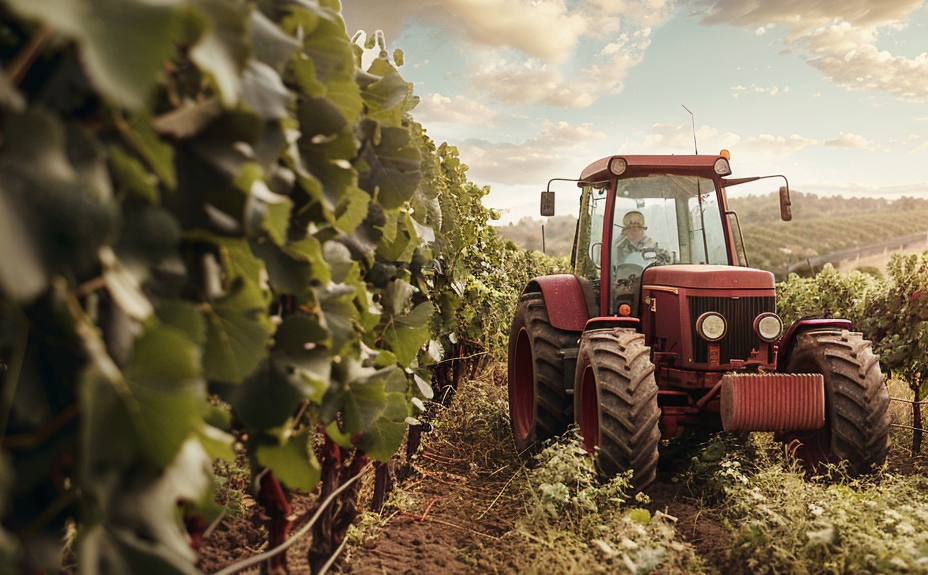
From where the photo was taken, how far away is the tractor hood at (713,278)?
5047 mm

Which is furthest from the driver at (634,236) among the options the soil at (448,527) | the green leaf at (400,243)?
the green leaf at (400,243)

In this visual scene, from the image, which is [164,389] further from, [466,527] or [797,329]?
[797,329]

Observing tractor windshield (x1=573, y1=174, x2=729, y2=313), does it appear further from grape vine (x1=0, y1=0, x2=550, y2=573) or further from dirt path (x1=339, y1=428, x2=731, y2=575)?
grape vine (x1=0, y1=0, x2=550, y2=573)

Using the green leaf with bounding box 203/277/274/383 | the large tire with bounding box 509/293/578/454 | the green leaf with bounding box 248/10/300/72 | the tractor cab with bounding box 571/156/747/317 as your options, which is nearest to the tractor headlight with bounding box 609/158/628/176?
the tractor cab with bounding box 571/156/747/317

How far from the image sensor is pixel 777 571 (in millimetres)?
3232

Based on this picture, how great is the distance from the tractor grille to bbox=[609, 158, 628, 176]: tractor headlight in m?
1.06

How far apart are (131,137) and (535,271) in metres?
13.5

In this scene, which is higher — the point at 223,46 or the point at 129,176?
the point at 223,46

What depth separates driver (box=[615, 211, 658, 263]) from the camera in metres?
5.62

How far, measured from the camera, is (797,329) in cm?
516

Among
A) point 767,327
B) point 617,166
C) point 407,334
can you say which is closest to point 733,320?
point 767,327

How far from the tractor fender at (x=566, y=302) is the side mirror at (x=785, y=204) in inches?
63.9

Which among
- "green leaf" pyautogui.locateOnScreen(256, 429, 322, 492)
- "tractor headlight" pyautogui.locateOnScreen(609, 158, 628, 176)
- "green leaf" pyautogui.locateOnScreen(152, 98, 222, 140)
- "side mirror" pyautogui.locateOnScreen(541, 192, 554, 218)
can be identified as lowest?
"green leaf" pyautogui.locateOnScreen(256, 429, 322, 492)

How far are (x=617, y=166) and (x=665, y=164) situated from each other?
41 centimetres
